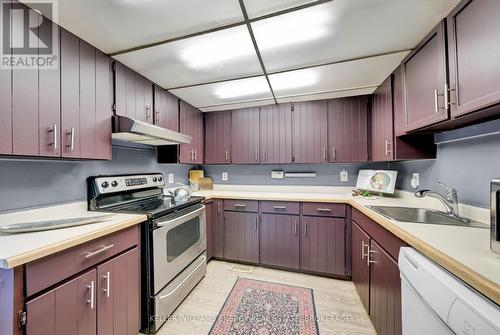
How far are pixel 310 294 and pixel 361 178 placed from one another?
149 cm

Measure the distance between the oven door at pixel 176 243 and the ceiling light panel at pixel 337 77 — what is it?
5.19 ft

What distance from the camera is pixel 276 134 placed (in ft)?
8.58

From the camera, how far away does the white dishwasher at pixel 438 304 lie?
535 millimetres

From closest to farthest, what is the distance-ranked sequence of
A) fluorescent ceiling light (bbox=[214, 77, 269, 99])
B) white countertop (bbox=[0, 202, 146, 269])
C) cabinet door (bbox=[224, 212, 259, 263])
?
1. white countertop (bbox=[0, 202, 146, 269])
2. fluorescent ceiling light (bbox=[214, 77, 269, 99])
3. cabinet door (bbox=[224, 212, 259, 263])

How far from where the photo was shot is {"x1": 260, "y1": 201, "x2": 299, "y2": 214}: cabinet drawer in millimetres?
2248

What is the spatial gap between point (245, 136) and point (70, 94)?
1847mm

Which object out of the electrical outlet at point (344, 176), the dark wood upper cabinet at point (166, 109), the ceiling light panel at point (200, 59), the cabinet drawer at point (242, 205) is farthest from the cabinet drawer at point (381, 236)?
the dark wood upper cabinet at point (166, 109)

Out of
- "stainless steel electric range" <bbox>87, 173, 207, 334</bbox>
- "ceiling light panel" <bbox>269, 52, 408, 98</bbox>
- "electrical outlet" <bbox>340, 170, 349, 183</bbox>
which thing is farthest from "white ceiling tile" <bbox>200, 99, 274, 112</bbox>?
"electrical outlet" <bbox>340, 170, 349, 183</bbox>

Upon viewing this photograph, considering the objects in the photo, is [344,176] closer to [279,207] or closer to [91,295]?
[279,207]

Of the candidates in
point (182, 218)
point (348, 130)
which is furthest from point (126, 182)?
point (348, 130)

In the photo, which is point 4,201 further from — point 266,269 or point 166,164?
point 266,269

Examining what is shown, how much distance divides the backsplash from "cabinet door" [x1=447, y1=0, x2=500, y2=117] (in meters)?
2.56

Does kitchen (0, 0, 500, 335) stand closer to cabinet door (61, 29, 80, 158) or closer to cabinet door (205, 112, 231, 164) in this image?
cabinet door (61, 29, 80, 158)

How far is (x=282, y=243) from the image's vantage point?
2.29 meters
